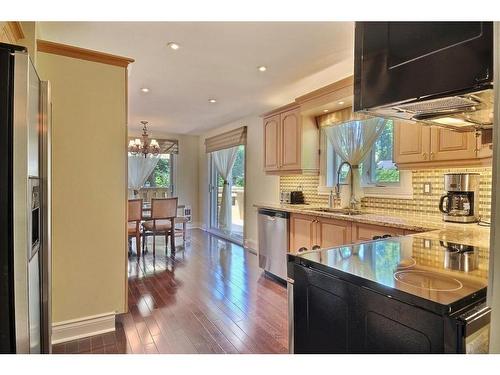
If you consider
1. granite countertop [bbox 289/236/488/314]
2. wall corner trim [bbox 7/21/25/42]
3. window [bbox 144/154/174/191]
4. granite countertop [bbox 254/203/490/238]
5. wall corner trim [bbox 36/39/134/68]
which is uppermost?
wall corner trim [bbox 36/39/134/68]

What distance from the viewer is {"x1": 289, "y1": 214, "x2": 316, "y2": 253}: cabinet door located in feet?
10.4

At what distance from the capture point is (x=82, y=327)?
7.58 ft

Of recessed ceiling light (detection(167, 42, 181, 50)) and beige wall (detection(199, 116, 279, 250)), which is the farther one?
beige wall (detection(199, 116, 279, 250))

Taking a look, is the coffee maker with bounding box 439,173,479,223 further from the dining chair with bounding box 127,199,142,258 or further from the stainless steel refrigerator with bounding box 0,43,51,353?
the dining chair with bounding box 127,199,142,258

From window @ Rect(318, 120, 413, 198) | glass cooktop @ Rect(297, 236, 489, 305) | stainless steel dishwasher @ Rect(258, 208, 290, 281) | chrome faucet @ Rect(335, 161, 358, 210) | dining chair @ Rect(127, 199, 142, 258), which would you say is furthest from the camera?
dining chair @ Rect(127, 199, 142, 258)

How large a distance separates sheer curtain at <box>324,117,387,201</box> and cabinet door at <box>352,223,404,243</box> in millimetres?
912

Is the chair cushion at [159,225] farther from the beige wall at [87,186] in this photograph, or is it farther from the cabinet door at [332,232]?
the cabinet door at [332,232]

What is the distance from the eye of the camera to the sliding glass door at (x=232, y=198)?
20.2ft

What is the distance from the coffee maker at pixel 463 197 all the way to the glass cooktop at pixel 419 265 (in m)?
0.90

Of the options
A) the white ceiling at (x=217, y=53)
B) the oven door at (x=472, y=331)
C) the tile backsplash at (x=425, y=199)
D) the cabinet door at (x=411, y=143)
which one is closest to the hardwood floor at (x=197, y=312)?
the tile backsplash at (x=425, y=199)

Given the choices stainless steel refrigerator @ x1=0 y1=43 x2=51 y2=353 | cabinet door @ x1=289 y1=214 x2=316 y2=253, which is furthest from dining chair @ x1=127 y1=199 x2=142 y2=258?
stainless steel refrigerator @ x1=0 y1=43 x2=51 y2=353

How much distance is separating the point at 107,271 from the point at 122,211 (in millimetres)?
494
